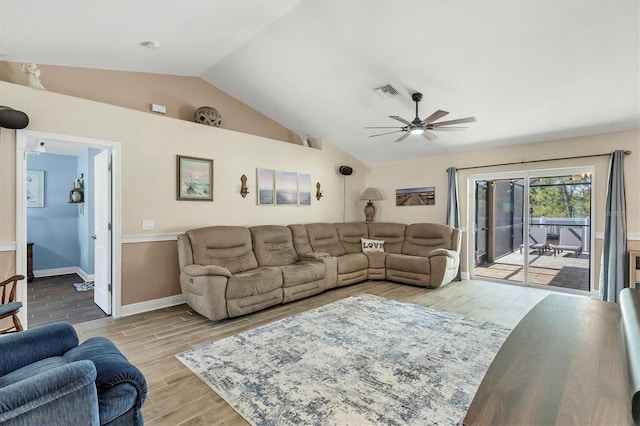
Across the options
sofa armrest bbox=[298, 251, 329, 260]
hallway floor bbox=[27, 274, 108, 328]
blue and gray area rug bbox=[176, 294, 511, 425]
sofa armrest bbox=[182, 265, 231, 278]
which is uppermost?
sofa armrest bbox=[182, 265, 231, 278]

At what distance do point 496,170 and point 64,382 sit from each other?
236 inches

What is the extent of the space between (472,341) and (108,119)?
464 cm

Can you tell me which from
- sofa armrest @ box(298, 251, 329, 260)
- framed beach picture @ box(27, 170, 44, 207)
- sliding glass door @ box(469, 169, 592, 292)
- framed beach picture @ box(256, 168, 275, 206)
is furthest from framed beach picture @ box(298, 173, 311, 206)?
framed beach picture @ box(27, 170, 44, 207)

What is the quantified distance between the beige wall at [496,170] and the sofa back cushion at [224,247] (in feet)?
11.5

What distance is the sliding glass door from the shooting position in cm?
475

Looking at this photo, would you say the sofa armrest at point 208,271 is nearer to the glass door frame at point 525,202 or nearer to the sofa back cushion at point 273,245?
the sofa back cushion at point 273,245

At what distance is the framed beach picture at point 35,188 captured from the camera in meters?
5.71

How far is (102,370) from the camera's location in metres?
1.45

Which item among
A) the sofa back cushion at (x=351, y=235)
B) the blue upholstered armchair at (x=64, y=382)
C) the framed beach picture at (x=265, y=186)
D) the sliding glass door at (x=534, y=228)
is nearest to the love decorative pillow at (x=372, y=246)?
the sofa back cushion at (x=351, y=235)

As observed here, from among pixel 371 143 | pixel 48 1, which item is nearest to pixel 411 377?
pixel 48 1

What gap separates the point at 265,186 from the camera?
17.1ft

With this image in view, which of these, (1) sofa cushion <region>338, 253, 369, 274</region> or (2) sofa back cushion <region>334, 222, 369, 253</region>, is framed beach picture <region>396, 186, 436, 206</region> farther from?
(1) sofa cushion <region>338, 253, 369, 274</region>

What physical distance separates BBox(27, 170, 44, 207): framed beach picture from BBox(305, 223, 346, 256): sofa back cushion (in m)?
5.18

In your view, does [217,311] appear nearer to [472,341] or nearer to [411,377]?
[411,377]
